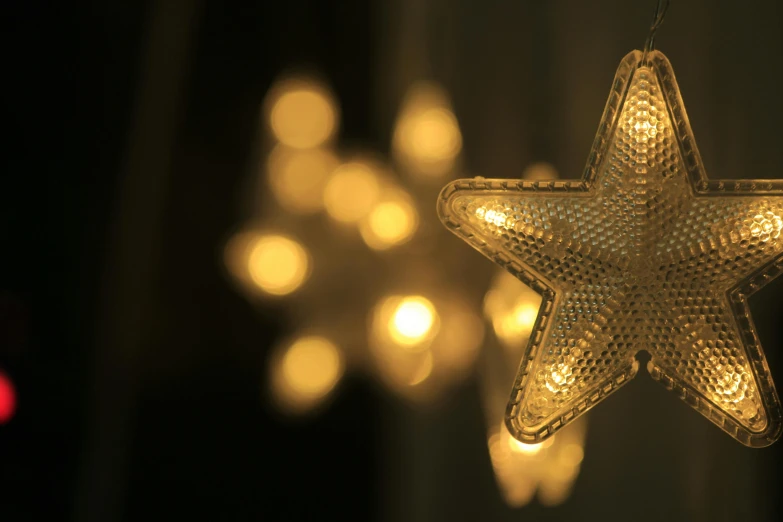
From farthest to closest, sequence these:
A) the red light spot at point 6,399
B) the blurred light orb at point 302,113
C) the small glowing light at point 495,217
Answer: the blurred light orb at point 302,113, the red light spot at point 6,399, the small glowing light at point 495,217

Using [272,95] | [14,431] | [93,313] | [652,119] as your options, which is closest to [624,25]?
[652,119]

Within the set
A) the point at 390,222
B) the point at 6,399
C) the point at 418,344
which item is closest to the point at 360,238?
the point at 390,222

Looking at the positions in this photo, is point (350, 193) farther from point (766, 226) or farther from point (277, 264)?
point (766, 226)

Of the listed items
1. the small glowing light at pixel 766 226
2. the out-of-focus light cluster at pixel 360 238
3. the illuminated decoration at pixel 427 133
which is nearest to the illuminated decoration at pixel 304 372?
the out-of-focus light cluster at pixel 360 238

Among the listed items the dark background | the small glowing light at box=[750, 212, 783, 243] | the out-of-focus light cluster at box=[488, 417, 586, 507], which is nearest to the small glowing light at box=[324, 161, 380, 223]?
the dark background

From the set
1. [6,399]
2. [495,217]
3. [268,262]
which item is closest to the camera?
[495,217]

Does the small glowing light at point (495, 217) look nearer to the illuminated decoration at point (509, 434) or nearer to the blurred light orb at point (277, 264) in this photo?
the illuminated decoration at point (509, 434)
